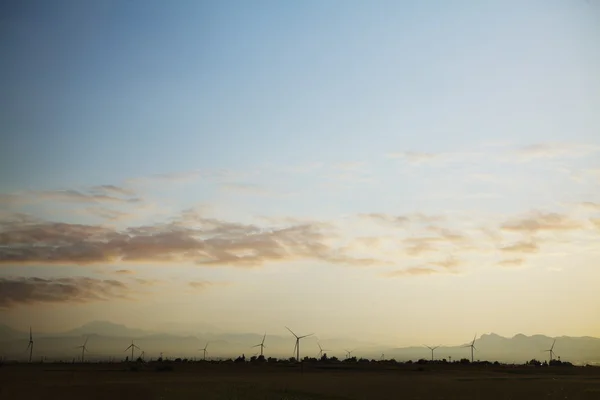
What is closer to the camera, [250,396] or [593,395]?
[250,396]

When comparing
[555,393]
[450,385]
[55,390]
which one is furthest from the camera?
[450,385]

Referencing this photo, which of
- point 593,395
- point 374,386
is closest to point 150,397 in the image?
point 374,386

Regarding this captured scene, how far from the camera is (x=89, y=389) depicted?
73.6 m

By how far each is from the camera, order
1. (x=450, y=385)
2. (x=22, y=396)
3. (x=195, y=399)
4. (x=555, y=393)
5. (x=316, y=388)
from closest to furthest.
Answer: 1. (x=195, y=399)
2. (x=22, y=396)
3. (x=555, y=393)
4. (x=316, y=388)
5. (x=450, y=385)

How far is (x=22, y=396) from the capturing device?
65625 millimetres

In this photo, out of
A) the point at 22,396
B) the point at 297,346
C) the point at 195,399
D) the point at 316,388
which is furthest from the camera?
the point at 297,346

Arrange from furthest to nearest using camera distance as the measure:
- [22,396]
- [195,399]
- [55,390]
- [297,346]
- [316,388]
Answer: [297,346]
[316,388]
[55,390]
[22,396]
[195,399]

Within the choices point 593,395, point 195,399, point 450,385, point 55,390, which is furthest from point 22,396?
point 593,395

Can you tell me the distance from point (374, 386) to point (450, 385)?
11.1m

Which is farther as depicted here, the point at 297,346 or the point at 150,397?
the point at 297,346

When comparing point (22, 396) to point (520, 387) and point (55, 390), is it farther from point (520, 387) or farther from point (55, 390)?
point (520, 387)

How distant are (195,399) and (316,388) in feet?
84.7

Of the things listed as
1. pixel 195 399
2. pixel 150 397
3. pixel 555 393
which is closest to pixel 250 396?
pixel 195 399

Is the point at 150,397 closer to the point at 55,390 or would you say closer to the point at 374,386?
the point at 55,390
